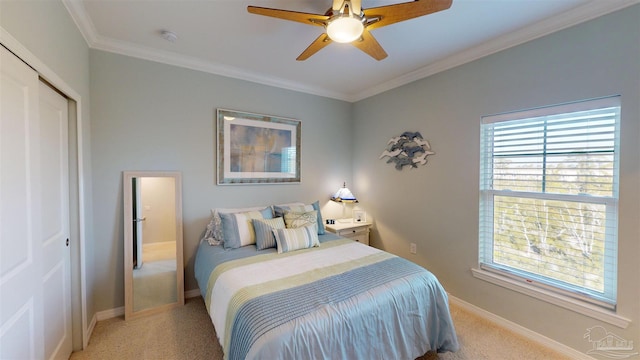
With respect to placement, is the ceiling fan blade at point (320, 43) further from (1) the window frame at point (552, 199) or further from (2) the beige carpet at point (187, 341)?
(2) the beige carpet at point (187, 341)

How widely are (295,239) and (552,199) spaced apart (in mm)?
2239

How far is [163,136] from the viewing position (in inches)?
105

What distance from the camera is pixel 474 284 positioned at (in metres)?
2.58

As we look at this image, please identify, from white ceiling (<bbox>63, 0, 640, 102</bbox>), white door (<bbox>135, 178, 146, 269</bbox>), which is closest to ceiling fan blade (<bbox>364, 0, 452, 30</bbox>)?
white ceiling (<bbox>63, 0, 640, 102</bbox>)

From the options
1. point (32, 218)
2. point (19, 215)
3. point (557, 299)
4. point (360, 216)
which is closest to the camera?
point (19, 215)

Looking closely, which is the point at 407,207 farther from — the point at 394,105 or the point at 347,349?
the point at 347,349

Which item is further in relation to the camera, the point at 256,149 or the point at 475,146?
the point at 256,149

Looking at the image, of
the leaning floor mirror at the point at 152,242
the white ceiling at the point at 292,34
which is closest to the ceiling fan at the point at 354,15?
the white ceiling at the point at 292,34

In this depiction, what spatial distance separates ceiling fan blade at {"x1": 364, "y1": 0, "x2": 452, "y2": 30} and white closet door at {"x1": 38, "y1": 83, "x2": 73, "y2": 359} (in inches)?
82.4

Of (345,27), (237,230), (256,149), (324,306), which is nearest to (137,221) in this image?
(237,230)

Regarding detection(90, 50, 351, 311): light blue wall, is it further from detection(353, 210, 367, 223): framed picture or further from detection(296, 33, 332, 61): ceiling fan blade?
detection(296, 33, 332, 61): ceiling fan blade

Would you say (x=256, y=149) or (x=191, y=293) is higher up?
(x=256, y=149)

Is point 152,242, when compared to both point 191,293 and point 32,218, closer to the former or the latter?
point 191,293

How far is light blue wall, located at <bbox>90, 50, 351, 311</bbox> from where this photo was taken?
2408mm
